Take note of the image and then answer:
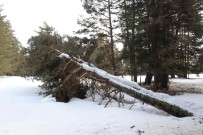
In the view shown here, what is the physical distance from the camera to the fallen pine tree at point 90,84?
37.0 ft

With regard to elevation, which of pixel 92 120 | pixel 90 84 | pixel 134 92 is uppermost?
pixel 90 84

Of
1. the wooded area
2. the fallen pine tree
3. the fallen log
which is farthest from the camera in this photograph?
the wooded area

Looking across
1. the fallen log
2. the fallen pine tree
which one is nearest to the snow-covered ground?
the fallen log

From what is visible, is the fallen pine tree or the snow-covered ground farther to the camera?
the fallen pine tree

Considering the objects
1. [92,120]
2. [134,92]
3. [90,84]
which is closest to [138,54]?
[90,84]

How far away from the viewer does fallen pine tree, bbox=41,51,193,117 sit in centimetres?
1129

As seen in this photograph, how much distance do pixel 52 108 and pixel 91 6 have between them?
1900cm

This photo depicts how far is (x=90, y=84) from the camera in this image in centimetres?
1517

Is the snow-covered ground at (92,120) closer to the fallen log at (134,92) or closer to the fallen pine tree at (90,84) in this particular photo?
the fallen log at (134,92)

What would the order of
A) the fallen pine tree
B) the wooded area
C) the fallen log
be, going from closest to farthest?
the fallen log → the fallen pine tree → the wooded area

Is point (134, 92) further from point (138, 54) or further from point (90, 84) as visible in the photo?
point (138, 54)

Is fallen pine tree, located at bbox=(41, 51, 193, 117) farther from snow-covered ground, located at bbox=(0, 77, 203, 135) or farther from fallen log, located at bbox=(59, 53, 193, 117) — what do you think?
snow-covered ground, located at bbox=(0, 77, 203, 135)

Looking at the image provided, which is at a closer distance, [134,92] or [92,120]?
[92,120]

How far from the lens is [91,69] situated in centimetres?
1310
